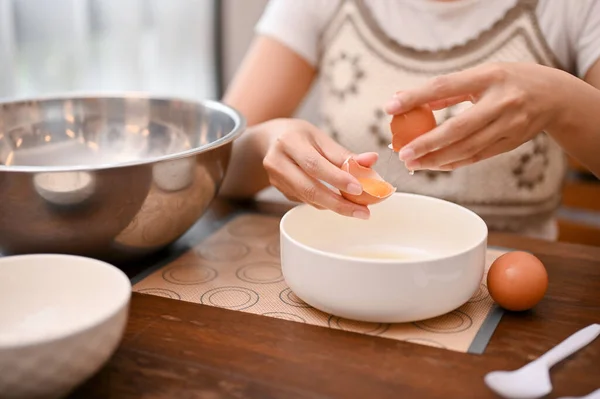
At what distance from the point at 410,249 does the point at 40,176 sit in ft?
1.60

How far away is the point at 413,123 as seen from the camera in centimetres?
80

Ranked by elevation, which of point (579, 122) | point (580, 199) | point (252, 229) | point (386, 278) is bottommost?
point (580, 199)

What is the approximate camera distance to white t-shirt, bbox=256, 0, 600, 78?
1.19m

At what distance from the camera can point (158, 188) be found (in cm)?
83

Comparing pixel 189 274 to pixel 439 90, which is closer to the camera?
pixel 439 90

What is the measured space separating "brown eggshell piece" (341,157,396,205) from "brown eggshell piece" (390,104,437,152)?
7 cm

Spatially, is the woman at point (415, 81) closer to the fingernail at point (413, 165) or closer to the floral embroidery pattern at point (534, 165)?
the floral embroidery pattern at point (534, 165)

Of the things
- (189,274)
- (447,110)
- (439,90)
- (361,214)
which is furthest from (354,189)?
(447,110)

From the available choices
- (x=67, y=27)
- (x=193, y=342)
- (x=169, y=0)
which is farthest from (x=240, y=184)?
(x=169, y=0)

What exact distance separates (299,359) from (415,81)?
761mm

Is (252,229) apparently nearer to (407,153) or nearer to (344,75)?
(407,153)

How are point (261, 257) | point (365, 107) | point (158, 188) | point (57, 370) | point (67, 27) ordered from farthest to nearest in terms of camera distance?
1. point (67, 27)
2. point (365, 107)
3. point (261, 257)
4. point (158, 188)
5. point (57, 370)

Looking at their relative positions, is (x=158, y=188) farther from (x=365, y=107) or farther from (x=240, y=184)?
(x=365, y=107)

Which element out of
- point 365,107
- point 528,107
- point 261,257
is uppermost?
point 528,107
